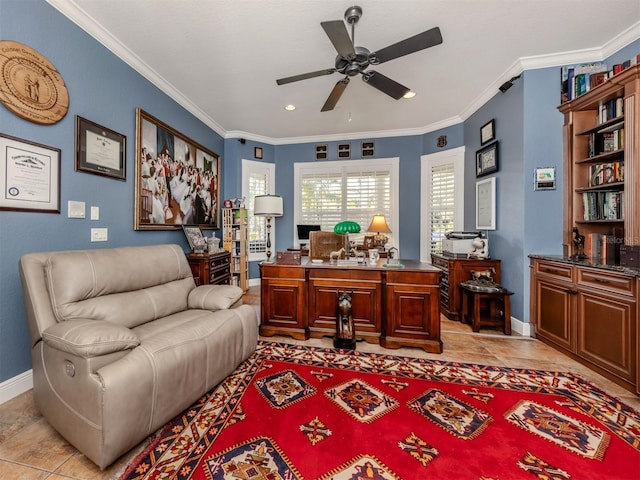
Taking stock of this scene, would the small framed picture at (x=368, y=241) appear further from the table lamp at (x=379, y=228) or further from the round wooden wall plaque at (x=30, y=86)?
the round wooden wall plaque at (x=30, y=86)

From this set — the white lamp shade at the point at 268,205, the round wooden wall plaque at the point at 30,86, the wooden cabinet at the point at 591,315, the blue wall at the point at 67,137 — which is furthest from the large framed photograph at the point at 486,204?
the round wooden wall plaque at the point at 30,86

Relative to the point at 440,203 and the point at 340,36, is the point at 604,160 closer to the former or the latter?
the point at 440,203

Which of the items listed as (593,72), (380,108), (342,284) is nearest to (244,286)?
(342,284)

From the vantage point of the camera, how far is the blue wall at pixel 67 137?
186 centimetres

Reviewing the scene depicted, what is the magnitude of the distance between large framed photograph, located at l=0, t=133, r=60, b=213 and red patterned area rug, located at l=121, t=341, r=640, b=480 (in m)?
1.92

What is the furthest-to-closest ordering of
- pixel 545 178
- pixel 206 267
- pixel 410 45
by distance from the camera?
pixel 206 267, pixel 545 178, pixel 410 45

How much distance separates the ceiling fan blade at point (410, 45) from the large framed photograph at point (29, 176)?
2.73 meters

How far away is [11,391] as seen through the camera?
1.87m

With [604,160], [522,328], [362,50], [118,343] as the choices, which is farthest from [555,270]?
[118,343]

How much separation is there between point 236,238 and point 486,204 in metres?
4.11

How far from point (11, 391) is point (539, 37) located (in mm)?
5454

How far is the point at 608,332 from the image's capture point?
6.85 feet

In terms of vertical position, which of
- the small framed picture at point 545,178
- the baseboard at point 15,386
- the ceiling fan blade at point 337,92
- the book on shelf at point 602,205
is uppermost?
the ceiling fan blade at point 337,92

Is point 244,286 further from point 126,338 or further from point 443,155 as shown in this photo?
point 443,155
